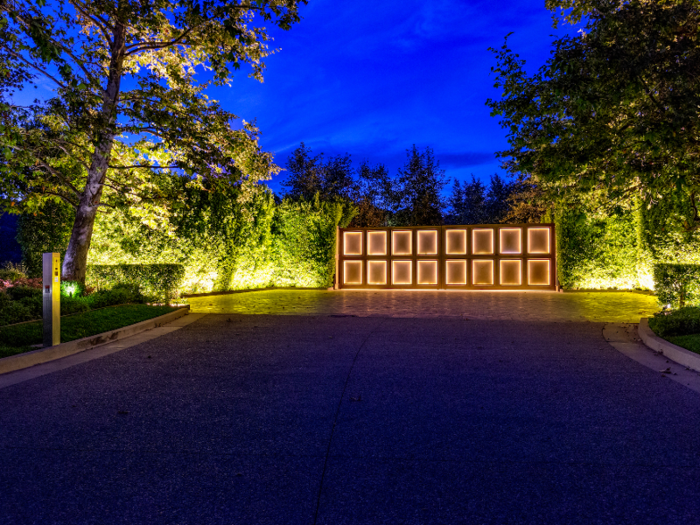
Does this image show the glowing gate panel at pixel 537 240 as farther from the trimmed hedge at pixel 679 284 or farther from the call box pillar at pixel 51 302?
the call box pillar at pixel 51 302

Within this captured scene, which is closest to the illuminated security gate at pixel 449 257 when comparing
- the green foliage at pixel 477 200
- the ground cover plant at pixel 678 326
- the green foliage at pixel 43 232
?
the green foliage at pixel 43 232

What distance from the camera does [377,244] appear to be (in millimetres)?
19859

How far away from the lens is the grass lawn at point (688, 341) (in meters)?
6.56

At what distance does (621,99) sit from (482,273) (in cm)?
1224

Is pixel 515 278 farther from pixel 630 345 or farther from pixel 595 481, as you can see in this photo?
pixel 595 481

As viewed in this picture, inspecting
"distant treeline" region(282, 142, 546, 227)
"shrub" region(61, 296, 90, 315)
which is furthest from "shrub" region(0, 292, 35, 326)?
"distant treeline" region(282, 142, 546, 227)

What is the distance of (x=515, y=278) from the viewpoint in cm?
1873

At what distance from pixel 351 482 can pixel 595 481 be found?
1.58 m

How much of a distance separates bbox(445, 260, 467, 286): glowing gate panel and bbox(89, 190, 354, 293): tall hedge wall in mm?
4610

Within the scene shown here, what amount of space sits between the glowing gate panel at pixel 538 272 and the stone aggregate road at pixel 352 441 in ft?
39.8

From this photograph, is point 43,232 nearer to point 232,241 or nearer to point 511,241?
point 232,241

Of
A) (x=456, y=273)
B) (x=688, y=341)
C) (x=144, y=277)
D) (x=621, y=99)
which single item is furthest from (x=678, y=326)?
(x=144, y=277)

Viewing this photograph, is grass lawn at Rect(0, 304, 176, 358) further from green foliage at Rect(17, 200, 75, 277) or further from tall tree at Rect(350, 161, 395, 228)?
tall tree at Rect(350, 161, 395, 228)

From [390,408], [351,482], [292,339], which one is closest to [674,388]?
[390,408]
